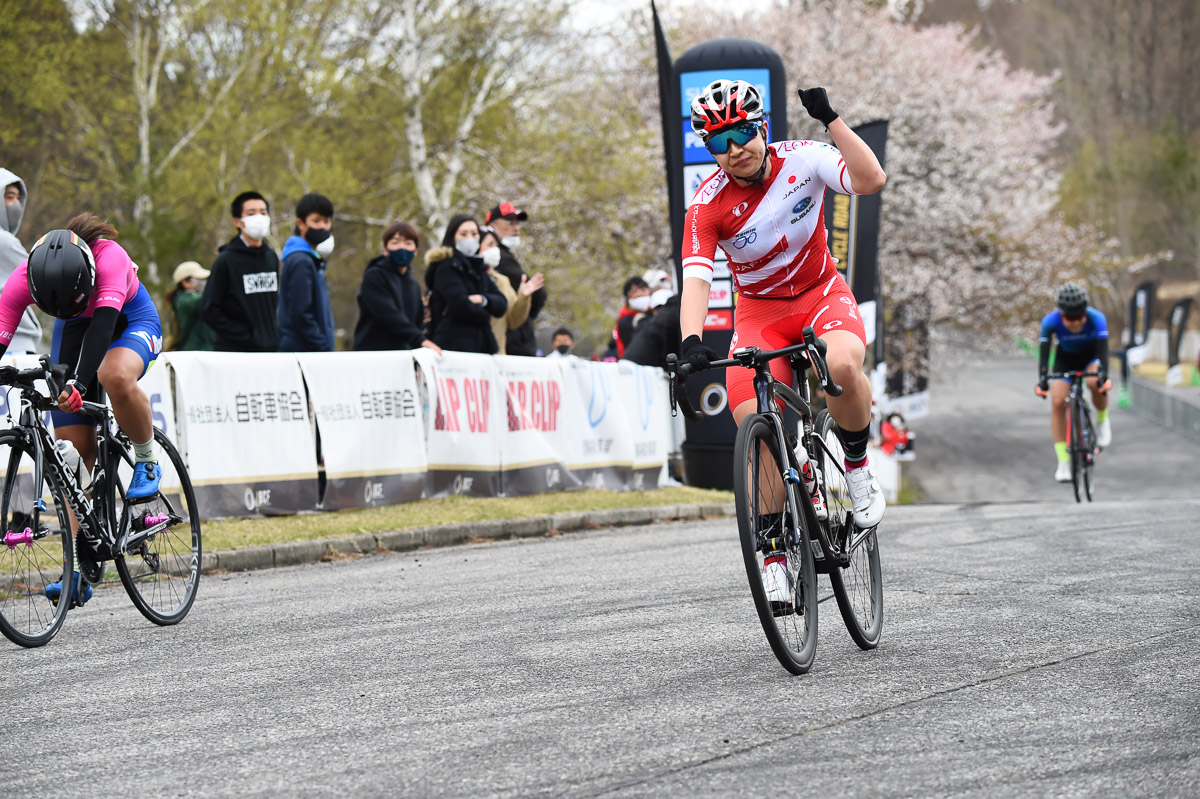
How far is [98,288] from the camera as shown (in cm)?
643

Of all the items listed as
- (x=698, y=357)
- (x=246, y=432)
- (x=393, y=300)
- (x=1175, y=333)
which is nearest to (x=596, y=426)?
(x=393, y=300)

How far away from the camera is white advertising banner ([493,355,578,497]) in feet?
42.4

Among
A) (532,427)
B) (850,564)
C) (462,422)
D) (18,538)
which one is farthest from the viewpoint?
(532,427)

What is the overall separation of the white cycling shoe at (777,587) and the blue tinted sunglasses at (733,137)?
1711 mm

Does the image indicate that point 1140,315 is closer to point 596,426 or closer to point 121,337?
point 596,426

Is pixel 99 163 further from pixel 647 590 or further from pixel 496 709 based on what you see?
pixel 496 709

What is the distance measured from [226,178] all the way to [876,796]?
107 feet

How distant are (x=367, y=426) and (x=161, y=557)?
4.62 meters

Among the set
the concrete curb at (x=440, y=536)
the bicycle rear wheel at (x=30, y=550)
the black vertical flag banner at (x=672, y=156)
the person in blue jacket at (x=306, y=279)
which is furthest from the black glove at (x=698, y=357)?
the black vertical flag banner at (x=672, y=156)

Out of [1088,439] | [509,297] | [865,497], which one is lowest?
[1088,439]

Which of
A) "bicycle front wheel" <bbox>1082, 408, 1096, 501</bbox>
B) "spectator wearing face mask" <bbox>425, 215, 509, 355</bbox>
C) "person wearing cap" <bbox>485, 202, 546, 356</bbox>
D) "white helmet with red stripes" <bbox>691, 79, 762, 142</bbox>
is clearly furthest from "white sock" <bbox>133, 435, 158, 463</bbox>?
"bicycle front wheel" <bbox>1082, 408, 1096, 501</bbox>

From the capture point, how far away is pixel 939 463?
3791 centimetres

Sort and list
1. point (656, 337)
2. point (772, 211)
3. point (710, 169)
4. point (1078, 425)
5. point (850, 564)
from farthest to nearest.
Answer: point (710, 169), point (1078, 425), point (656, 337), point (772, 211), point (850, 564)

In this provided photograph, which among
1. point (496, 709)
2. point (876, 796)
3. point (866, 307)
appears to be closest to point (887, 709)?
point (876, 796)
